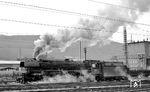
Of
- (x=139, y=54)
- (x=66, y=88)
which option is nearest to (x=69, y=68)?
(x=66, y=88)

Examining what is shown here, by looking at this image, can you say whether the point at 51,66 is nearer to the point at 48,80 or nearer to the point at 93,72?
the point at 48,80

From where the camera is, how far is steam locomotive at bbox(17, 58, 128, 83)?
99.8ft

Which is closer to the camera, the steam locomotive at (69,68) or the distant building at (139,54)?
the steam locomotive at (69,68)

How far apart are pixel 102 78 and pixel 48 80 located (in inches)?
329

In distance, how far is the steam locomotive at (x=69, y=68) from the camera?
99.8ft

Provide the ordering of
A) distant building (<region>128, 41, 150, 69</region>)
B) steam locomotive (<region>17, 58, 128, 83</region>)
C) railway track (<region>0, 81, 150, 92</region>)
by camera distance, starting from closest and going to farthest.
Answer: railway track (<region>0, 81, 150, 92</region>) < steam locomotive (<region>17, 58, 128, 83</region>) < distant building (<region>128, 41, 150, 69</region>)

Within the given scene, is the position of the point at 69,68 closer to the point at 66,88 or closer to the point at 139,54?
the point at 66,88

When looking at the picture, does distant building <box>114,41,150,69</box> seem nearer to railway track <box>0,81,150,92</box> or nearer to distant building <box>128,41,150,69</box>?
distant building <box>128,41,150,69</box>

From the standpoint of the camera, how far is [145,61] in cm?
6606

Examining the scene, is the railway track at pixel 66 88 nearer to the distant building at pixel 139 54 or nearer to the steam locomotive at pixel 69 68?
the steam locomotive at pixel 69 68

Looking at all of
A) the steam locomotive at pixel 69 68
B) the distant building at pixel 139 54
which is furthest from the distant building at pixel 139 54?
the steam locomotive at pixel 69 68

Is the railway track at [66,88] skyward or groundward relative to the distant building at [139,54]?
groundward

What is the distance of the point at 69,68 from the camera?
33625 mm

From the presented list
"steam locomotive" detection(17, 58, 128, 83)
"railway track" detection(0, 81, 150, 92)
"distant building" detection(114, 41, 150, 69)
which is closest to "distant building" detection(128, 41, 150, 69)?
"distant building" detection(114, 41, 150, 69)
